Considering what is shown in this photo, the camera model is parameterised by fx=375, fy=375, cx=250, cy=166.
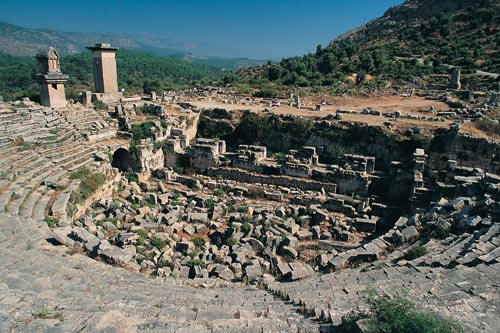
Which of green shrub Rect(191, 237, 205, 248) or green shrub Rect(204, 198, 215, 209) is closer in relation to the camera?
green shrub Rect(191, 237, 205, 248)

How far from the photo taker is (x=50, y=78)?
22719 mm

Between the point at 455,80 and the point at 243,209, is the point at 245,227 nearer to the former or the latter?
the point at 243,209

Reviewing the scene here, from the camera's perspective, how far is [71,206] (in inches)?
583

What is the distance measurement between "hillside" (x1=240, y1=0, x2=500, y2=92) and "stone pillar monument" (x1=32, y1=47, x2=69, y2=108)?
873 inches

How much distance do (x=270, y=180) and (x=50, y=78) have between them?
14823mm

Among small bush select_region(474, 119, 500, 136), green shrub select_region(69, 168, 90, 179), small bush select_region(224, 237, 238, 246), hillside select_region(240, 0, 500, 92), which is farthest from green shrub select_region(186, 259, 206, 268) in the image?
hillside select_region(240, 0, 500, 92)

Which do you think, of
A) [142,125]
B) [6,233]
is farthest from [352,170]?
[6,233]

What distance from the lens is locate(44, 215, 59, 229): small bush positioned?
12.8 meters

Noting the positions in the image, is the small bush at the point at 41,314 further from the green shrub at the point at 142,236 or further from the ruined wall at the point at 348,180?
the ruined wall at the point at 348,180

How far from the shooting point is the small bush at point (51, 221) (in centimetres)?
1278

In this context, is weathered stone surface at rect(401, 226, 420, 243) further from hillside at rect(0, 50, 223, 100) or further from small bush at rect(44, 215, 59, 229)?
hillside at rect(0, 50, 223, 100)

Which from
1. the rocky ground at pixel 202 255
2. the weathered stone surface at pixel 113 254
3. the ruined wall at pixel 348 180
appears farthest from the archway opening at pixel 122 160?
the ruined wall at pixel 348 180

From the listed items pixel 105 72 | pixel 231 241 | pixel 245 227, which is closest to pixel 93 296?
pixel 231 241

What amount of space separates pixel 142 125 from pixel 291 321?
17.7m
